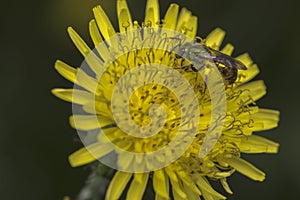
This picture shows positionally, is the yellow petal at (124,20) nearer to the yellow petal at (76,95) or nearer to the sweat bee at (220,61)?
the sweat bee at (220,61)

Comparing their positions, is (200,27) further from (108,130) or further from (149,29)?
(108,130)

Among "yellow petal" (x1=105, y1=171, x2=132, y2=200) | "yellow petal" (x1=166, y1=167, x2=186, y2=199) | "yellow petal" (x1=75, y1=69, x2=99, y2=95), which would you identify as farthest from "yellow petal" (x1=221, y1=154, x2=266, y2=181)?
"yellow petal" (x1=75, y1=69, x2=99, y2=95)

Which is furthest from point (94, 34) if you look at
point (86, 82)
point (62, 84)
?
point (62, 84)

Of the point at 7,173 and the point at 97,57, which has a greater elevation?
the point at 97,57

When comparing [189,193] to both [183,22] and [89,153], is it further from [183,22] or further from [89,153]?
[183,22]

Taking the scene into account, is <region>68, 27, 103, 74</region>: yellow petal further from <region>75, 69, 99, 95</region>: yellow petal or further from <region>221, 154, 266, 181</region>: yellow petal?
<region>221, 154, 266, 181</region>: yellow petal

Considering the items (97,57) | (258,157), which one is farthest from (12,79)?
(258,157)

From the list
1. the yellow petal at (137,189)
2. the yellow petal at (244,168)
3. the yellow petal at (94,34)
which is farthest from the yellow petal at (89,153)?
the yellow petal at (244,168)
